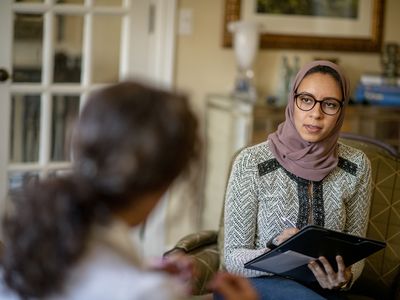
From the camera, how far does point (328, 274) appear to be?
2.01 meters

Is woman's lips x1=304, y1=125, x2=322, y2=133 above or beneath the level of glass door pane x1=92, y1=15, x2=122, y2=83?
beneath

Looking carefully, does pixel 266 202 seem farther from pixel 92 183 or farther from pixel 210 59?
pixel 210 59

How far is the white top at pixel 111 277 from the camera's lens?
1104mm

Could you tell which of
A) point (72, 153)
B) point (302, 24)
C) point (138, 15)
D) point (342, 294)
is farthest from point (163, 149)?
point (302, 24)

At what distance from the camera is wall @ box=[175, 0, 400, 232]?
3.73 meters

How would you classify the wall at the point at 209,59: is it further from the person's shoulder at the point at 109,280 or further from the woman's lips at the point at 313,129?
the person's shoulder at the point at 109,280

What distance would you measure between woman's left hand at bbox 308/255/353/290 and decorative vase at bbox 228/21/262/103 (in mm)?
1627

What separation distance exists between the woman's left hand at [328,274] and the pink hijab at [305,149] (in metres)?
0.28

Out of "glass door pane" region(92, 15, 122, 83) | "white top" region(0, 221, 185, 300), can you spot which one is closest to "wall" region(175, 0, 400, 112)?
"glass door pane" region(92, 15, 122, 83)

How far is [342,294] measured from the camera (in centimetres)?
222

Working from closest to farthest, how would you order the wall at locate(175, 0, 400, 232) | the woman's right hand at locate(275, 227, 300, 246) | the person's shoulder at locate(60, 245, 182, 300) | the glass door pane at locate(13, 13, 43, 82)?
the person's shoulder at locate(60, 245, 182, 300)
the woman's right hand at locate(275, 227, 300, 246)
the glass door pane at locate(13, 13, 43, 82)
the wall at locate(175, 0, 400, 232)

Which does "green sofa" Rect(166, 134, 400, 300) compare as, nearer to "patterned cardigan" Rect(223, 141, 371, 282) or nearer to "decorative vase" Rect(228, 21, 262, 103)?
"patterned cardigan" Rect(223, 141, 371, 282)

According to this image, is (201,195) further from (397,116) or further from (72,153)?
(72,153)

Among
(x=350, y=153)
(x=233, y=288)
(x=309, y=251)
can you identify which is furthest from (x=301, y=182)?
(x=233, y=288)
